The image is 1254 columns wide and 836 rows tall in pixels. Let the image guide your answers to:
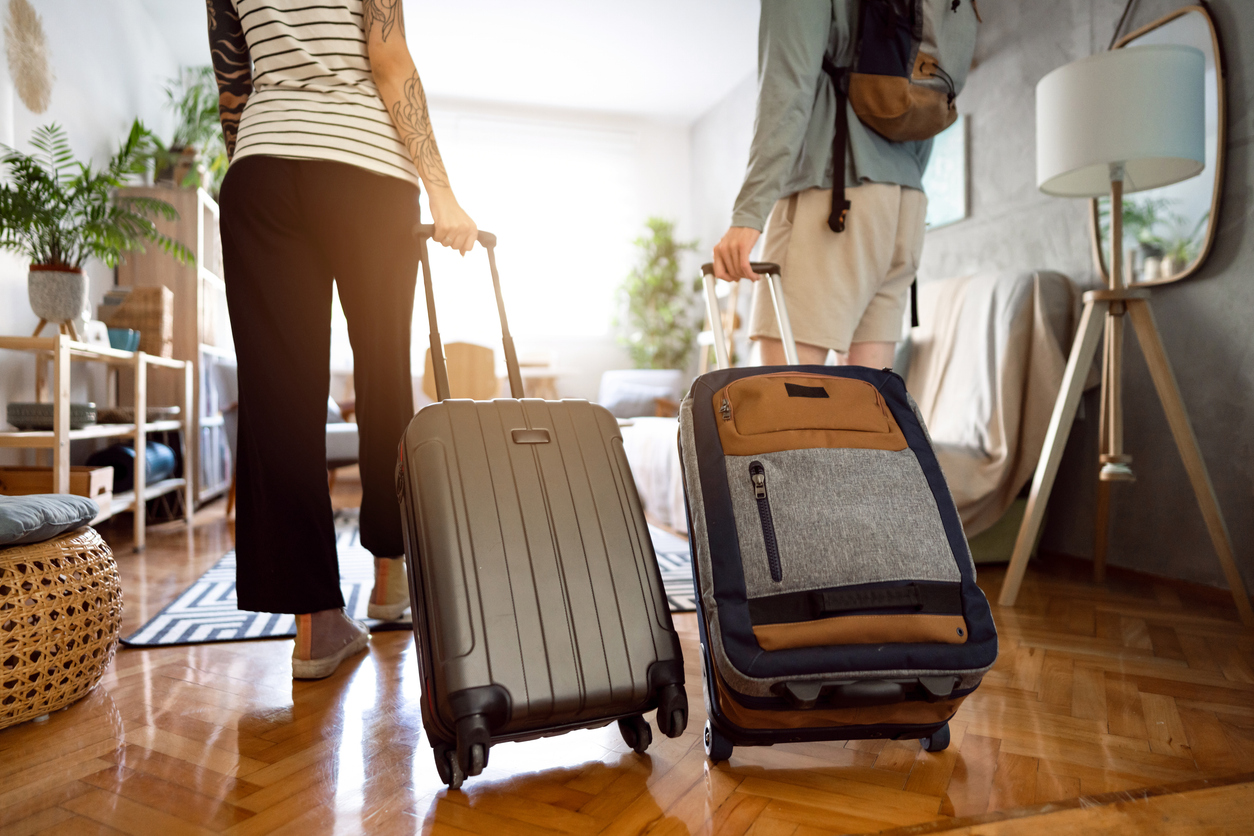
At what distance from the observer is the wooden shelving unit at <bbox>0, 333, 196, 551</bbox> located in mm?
2156

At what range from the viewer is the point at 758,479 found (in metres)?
0.97

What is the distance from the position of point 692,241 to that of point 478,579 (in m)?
5.61

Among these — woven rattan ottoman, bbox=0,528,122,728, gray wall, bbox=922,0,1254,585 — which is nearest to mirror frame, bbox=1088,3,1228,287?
gray wall, bbox=922,0,1254,585

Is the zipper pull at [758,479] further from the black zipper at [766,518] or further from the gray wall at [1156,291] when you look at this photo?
the gray wall at [1156,291]

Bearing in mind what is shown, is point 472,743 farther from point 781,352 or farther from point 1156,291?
point 1156,291

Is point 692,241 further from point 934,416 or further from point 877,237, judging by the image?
point 877,237

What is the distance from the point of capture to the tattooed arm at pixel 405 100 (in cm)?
121

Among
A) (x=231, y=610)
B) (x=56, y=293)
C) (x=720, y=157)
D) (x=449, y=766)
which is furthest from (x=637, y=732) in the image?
(x=720, y=157)

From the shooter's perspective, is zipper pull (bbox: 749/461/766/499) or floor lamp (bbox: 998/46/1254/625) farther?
floor lamp (bbox: 998/46/1254/625)

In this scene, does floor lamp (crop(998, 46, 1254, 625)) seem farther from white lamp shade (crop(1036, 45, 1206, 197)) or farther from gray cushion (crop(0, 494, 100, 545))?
gray cushion (crop(0, 494, 100, 545))

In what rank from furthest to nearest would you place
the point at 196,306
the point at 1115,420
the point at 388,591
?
the point at 196,306 → the point at 1115,420 → the point at 388,591

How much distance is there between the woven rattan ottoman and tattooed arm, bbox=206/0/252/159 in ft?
2.34

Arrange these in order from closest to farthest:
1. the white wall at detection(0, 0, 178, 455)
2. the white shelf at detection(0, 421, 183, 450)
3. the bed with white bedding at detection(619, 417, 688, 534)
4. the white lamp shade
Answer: the white lamp shade
the white shelf at detection(0, 421, 183, 450)
the white wall at detection(0, 0, 178, 455)
the bed with white bedding at detection(619, 417, 688, 534)

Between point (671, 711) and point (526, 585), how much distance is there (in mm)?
232
